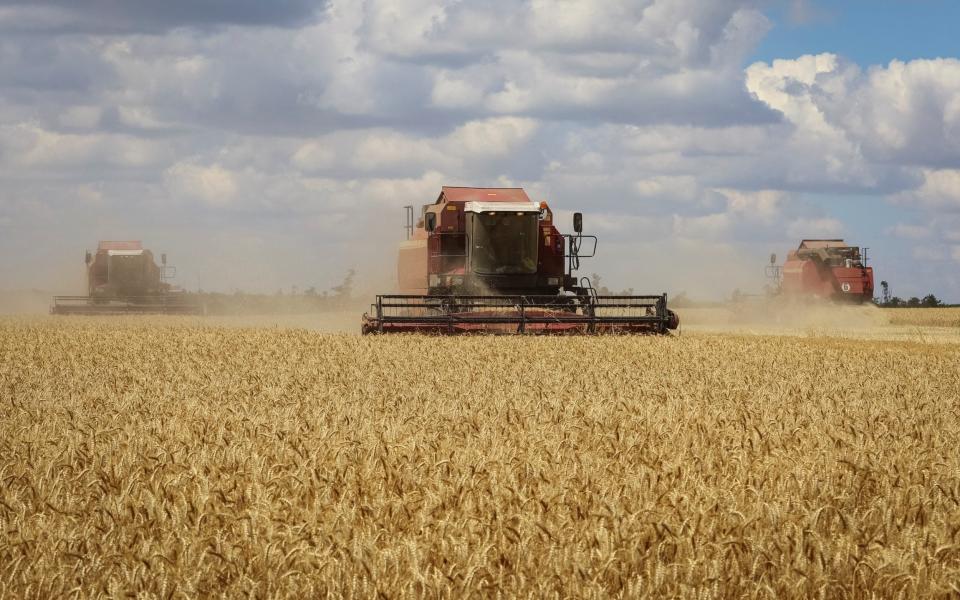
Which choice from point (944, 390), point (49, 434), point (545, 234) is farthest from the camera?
point (545, 234)

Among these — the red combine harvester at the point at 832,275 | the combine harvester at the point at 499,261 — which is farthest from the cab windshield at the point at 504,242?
the red combine harvester at the point at 832,275

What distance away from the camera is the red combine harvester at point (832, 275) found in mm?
34500

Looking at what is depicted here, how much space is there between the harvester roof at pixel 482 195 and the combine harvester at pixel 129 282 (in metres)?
19.1

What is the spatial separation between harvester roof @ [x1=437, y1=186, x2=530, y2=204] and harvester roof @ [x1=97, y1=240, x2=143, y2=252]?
21.2m

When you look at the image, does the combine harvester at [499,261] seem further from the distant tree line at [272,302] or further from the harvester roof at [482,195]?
the distant tree line at [272,302]

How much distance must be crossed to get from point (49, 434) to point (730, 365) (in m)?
8.62

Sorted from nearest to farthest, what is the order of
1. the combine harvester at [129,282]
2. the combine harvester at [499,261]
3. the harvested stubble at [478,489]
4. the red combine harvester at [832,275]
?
the harvested stubble at [478,489], the combine harvester at [499,261], the red combine harvester at [832,275], the combine harvester at [129,282]

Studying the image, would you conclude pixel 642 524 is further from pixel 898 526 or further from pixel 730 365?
pixel 730 365

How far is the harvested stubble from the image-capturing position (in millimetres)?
4047

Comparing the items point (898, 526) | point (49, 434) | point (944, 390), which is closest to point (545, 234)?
point (944, 390)

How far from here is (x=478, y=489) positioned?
5227 millimetres

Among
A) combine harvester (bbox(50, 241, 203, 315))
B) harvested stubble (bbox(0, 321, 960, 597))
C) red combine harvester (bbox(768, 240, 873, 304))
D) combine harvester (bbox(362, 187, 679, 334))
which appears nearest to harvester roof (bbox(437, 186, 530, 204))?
combine harvester (bbox(362, 187, 679, 334))

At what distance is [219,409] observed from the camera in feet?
28.5

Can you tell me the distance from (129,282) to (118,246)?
6.06 feet
